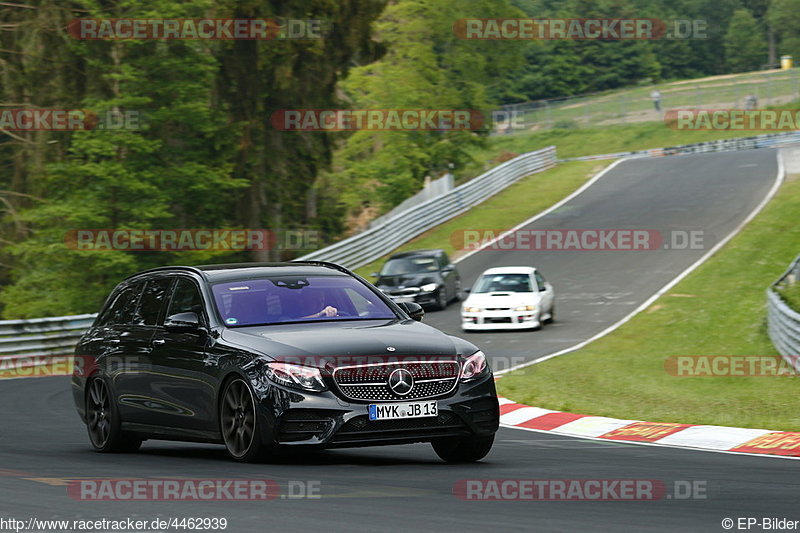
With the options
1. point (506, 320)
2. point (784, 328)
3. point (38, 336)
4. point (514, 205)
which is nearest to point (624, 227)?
point (514, 205)

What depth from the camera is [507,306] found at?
91.7 ft

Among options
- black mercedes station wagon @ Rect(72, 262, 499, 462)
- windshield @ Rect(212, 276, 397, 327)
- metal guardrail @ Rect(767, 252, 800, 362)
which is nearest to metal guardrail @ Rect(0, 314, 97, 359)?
metal guardrail @ Rect(767, 252, 800, 362)

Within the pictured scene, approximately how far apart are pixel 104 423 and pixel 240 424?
104 inches

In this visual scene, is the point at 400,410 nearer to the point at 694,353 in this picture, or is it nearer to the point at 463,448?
the point at 463,448

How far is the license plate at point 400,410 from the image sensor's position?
9133mm

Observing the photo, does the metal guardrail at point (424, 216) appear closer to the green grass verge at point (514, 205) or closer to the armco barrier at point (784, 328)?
the green grass verge at point (514, 205)

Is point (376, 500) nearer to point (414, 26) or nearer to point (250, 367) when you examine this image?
point (250, 367)

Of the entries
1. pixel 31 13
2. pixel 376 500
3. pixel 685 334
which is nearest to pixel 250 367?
pixel 376 500

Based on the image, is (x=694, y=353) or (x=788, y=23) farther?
(x=788, y=23)

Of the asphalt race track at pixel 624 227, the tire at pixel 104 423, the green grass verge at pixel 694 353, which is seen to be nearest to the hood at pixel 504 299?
the asphalt race track at pixel 624 227

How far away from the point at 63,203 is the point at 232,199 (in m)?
7.79

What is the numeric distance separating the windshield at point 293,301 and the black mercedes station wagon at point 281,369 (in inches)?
0.5

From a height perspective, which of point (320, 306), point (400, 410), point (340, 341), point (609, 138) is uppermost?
point (609, 138)

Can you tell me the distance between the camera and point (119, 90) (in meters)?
36.0
